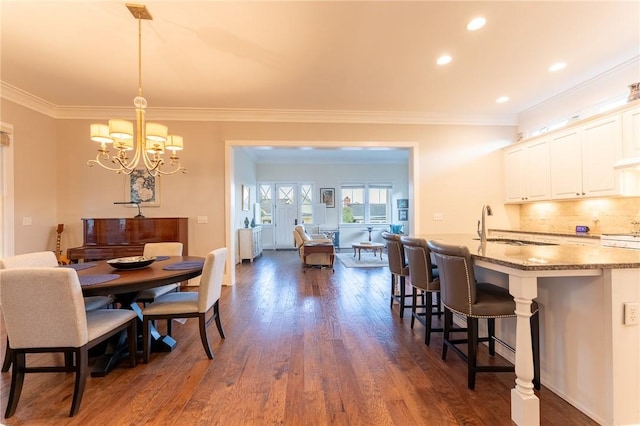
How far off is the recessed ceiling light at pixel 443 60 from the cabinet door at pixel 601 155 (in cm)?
201

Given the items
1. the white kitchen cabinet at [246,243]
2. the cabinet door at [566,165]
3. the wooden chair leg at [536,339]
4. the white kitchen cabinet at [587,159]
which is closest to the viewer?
the wooden chair leg at [536,339]

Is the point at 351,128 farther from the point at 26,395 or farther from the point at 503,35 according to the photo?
the point at 26,395

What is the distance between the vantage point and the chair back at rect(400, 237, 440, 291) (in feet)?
8.14

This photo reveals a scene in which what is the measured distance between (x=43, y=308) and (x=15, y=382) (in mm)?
493

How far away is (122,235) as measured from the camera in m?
4.09

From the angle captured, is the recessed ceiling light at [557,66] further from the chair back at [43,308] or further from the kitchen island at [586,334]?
the chair back at [43,308]

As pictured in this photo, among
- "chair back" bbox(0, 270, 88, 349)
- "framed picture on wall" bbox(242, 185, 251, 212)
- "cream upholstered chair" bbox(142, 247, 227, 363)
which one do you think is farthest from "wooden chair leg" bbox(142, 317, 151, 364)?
"framed picture on wall" bbox(242, 185, 251, 212)

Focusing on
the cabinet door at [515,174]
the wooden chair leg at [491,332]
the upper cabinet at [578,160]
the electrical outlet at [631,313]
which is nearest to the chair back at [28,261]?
the wooden chair leg at [491,332]

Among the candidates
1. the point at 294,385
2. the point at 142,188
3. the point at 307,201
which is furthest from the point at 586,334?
the point at 307,201

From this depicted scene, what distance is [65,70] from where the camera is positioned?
323 centimetres

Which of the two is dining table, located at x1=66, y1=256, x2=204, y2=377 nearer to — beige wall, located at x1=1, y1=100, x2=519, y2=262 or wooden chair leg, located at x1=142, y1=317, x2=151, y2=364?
wooden chair leg, located at x1=142, y1=317, x2=151, y2=364

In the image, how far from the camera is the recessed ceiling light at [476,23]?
2.43 metres

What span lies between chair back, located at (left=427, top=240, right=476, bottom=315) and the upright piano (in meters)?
3.74

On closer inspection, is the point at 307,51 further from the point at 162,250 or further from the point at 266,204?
the point at 266,204
